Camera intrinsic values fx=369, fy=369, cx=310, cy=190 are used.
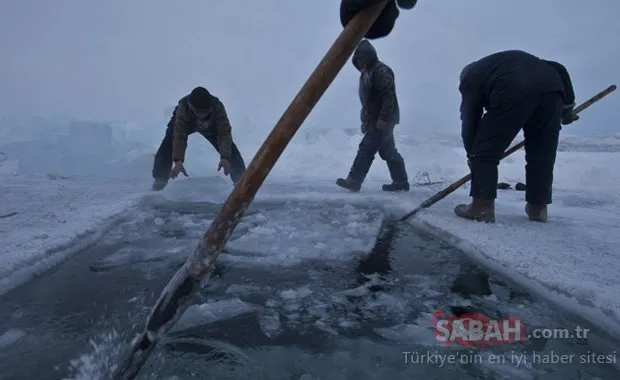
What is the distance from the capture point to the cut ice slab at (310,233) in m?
2.10

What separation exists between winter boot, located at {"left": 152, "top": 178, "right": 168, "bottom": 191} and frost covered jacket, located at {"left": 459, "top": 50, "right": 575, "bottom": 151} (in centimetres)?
339

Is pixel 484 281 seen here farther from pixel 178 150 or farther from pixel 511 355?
pixel 178 150

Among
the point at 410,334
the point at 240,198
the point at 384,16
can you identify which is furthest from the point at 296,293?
the point at 384,16

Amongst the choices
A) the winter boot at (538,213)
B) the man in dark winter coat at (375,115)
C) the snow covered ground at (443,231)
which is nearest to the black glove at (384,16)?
the snow covered ground at (443,231)

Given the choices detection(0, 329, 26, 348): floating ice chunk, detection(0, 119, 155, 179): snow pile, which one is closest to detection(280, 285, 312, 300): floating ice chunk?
detection(0, 329, 26, 348): floating ice chunk

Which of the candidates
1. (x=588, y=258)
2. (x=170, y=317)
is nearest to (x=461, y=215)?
(x=588, y=258)

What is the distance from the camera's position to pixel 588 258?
1.82 metres

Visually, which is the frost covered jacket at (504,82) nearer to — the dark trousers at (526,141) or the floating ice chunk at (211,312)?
the dark trousers at (526,141)

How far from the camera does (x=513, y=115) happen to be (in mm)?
2463

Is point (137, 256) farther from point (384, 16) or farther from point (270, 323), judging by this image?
point (384, 16)

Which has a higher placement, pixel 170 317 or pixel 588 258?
pixel 588 258

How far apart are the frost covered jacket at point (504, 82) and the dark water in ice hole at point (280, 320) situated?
1.21 metres

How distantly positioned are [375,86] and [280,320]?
348 centimetres

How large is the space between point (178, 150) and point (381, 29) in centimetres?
325
